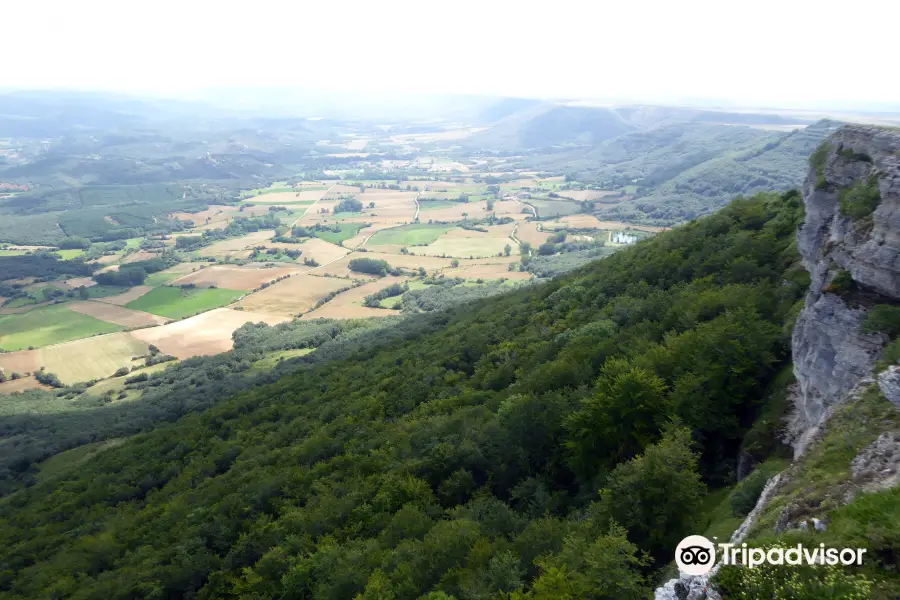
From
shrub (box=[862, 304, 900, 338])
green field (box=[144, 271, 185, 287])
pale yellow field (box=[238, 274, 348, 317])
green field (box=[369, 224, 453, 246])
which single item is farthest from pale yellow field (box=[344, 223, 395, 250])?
shrub (box=[862, 304, 900, 338])

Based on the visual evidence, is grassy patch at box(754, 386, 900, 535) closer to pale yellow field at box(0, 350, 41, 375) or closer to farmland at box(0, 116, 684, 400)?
farmland at box(0, 116, 684, 400)

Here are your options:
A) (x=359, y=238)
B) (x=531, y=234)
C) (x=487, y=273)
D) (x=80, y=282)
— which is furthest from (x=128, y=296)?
(x=531, y=234)

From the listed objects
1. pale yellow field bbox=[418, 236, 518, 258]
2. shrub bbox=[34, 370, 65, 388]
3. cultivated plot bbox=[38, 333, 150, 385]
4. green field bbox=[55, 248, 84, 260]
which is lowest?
shrub bbox=[34, 370, 65, 388]

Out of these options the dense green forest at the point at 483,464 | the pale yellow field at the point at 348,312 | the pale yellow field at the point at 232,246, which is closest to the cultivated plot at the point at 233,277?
the pale yellow field at the point at 232,246

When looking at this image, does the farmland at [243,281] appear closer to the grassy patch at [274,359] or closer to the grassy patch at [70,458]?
the grassy patch at [274,359]

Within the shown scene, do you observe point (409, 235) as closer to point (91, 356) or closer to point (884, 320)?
point (91, 356)

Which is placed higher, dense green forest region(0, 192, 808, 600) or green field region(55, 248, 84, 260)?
dense green forest region(0, 192, 808, 600)
